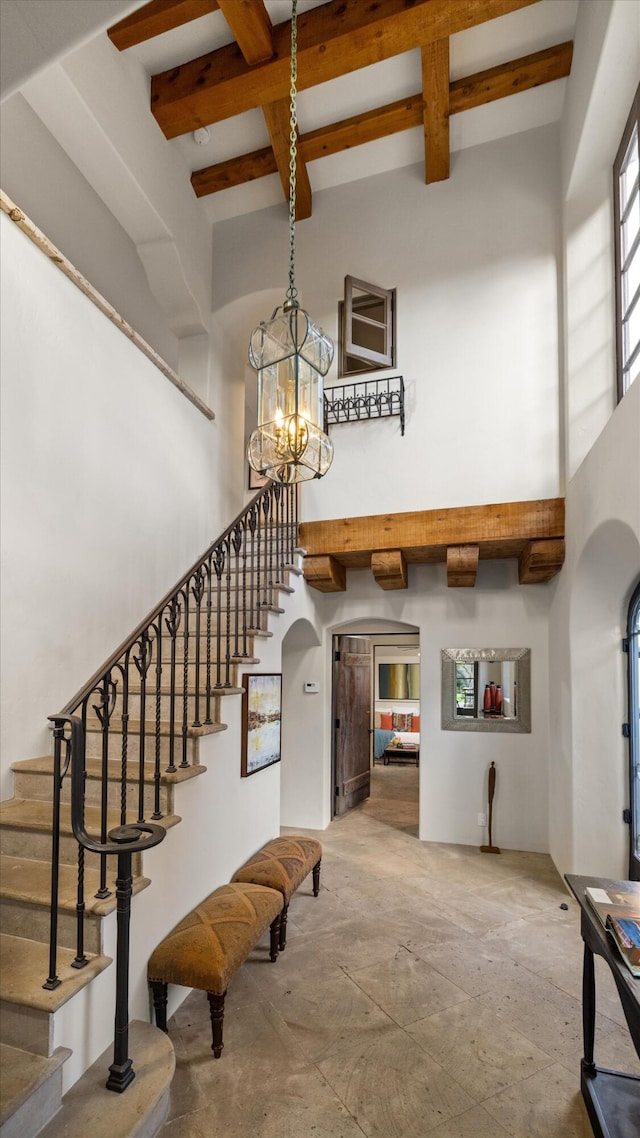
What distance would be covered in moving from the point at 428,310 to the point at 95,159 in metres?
2.97

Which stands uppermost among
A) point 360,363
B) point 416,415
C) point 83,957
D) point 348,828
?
point 360,363

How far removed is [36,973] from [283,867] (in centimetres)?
165

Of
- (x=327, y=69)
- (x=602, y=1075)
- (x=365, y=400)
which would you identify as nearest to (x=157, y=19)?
(x=327, y=69)

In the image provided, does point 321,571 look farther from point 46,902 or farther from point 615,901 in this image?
point 615,901

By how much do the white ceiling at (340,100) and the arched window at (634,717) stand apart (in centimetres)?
437

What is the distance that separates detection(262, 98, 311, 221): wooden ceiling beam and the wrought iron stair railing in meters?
2.98

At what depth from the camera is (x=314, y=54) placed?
4371mm

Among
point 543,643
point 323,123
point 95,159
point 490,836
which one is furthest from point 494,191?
point 490,836

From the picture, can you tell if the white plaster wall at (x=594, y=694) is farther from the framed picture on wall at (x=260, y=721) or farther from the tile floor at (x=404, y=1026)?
the framed picture on wall at (x=260, y=721)

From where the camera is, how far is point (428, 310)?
17.2 feet

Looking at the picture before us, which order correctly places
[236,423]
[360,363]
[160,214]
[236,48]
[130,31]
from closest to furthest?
[130,31]
[236,48]
[160,214]
[360,363]
[236,423]

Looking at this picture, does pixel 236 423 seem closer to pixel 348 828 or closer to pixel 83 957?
pixel 348 828

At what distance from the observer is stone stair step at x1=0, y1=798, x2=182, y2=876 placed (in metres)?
2.64

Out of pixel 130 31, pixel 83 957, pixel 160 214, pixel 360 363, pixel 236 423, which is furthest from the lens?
pixel 236 423
